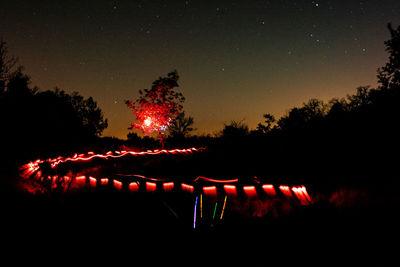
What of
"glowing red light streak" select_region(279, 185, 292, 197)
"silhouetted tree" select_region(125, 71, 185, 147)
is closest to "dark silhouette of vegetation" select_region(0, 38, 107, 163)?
"silhouetted tree" select_region(125, 71, 185, 147)

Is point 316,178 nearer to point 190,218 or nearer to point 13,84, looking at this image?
point 190,218

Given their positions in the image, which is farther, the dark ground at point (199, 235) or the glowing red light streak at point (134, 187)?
the glowing red light streak at point (134, 187)

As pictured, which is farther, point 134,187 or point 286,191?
point 134,187

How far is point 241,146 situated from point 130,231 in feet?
26.3

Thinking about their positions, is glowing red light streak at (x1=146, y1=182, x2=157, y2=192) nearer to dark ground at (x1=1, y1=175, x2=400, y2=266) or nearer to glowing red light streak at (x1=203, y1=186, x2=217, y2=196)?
dark ground at (x1=1, y1=175, x2=400, y2=266)

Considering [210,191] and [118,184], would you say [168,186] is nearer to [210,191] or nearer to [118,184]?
[210,191]

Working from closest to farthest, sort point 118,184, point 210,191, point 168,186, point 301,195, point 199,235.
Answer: point 199,235 → point 301,195 → point 210,191 → point 168,186 → point 118,184

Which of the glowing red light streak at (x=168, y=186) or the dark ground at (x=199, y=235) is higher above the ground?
the glowing red light streak at (x=168, y=186)

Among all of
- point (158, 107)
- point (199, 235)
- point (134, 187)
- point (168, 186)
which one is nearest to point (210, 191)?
point (168, 186)

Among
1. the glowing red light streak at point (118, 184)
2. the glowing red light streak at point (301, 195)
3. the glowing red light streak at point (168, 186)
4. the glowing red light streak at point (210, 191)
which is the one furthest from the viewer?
the glowing red light streak at point (118, 184)

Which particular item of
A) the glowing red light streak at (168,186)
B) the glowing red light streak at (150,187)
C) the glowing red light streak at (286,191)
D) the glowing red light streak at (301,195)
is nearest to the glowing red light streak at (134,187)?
the glowing red light streak at (150,187)

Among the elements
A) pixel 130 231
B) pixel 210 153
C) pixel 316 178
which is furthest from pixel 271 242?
pixel 210 153

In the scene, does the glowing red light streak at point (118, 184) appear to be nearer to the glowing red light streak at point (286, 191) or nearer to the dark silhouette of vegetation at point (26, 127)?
the glowing red light streak at point (286, 191)

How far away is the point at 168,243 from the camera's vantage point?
3314 millimetres
